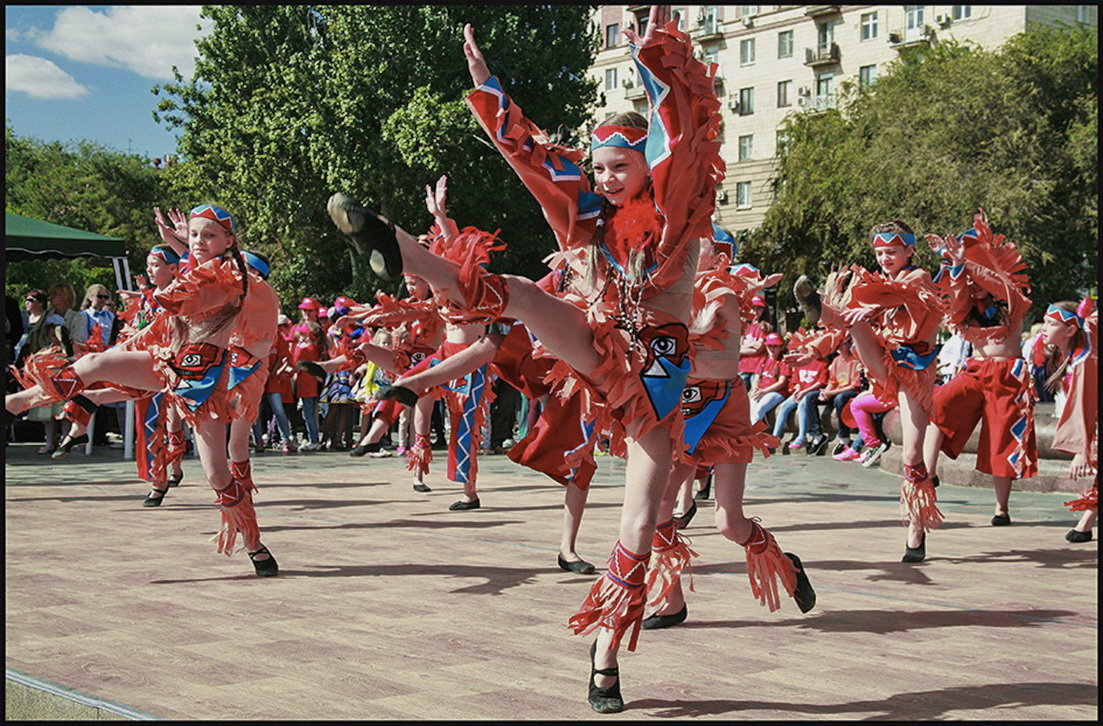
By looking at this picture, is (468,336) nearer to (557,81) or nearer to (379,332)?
(379,332)

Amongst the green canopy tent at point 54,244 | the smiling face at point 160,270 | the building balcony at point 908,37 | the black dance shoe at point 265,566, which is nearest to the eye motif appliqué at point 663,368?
the black dance shoe at point 265,566

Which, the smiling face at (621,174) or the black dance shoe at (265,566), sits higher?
the smiling face at (621,174)

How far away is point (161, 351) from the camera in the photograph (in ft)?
23.8

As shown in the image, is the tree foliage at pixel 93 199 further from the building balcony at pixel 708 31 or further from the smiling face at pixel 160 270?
the smiling face at pixel 160 270

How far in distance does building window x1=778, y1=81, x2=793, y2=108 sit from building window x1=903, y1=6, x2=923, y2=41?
6.63m

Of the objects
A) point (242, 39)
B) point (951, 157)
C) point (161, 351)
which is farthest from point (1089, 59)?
point (161, 351)

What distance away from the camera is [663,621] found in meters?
5.62

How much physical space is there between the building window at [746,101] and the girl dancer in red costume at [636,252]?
2322 inches

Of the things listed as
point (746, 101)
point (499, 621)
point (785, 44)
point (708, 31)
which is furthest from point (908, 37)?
point (499, 621)

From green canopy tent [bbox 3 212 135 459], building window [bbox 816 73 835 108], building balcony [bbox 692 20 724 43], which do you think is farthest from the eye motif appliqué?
building balcony [bbox 692 20 724 43]

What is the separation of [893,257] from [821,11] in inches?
2117

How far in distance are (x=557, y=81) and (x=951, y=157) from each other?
41.0ft

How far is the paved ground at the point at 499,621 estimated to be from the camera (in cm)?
436

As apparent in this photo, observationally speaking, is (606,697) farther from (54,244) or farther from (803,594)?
(54,244)
